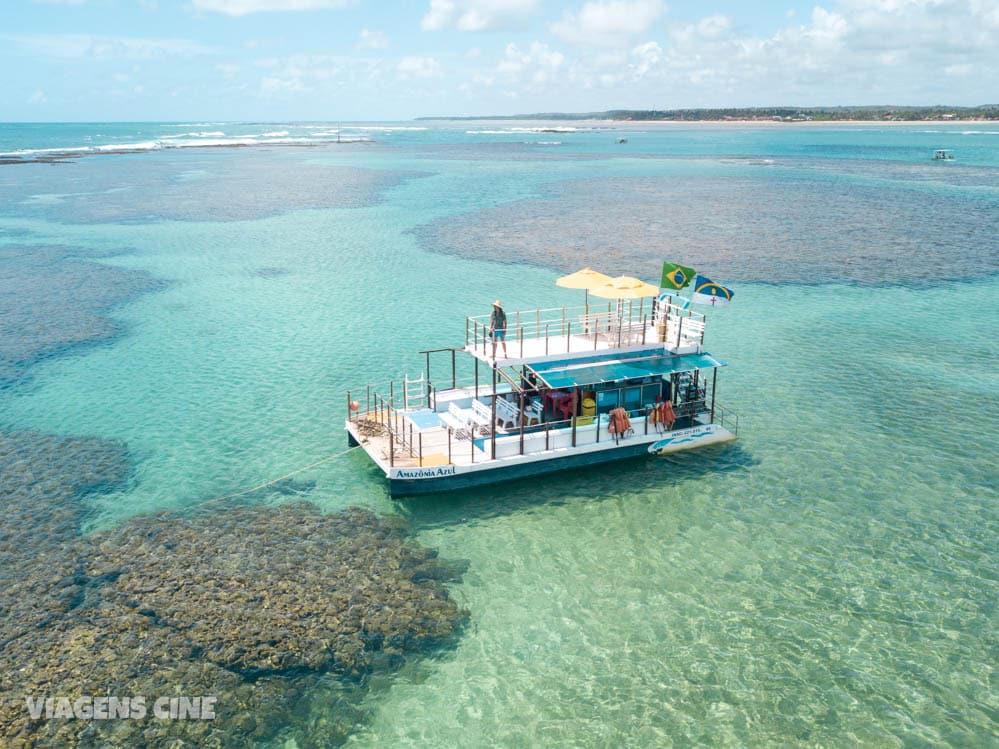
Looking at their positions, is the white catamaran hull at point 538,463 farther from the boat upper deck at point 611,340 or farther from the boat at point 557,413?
the boat upper deck at point 611,340

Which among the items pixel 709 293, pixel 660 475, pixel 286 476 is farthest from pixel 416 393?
pixel 709 293

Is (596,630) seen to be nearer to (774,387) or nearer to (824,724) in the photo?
(824,724)

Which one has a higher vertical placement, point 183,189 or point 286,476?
point 183,189

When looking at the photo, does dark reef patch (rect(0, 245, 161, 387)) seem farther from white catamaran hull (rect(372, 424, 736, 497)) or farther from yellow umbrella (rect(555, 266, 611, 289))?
yellow umbrella (rect(555, 266, 611, 289))

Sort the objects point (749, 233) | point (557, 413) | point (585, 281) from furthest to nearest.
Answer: point (749, 233)
point (585, 281)
point (557, 413)

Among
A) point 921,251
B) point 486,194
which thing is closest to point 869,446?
point 921,251

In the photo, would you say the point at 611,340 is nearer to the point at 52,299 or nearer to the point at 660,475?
the point at 660,475
